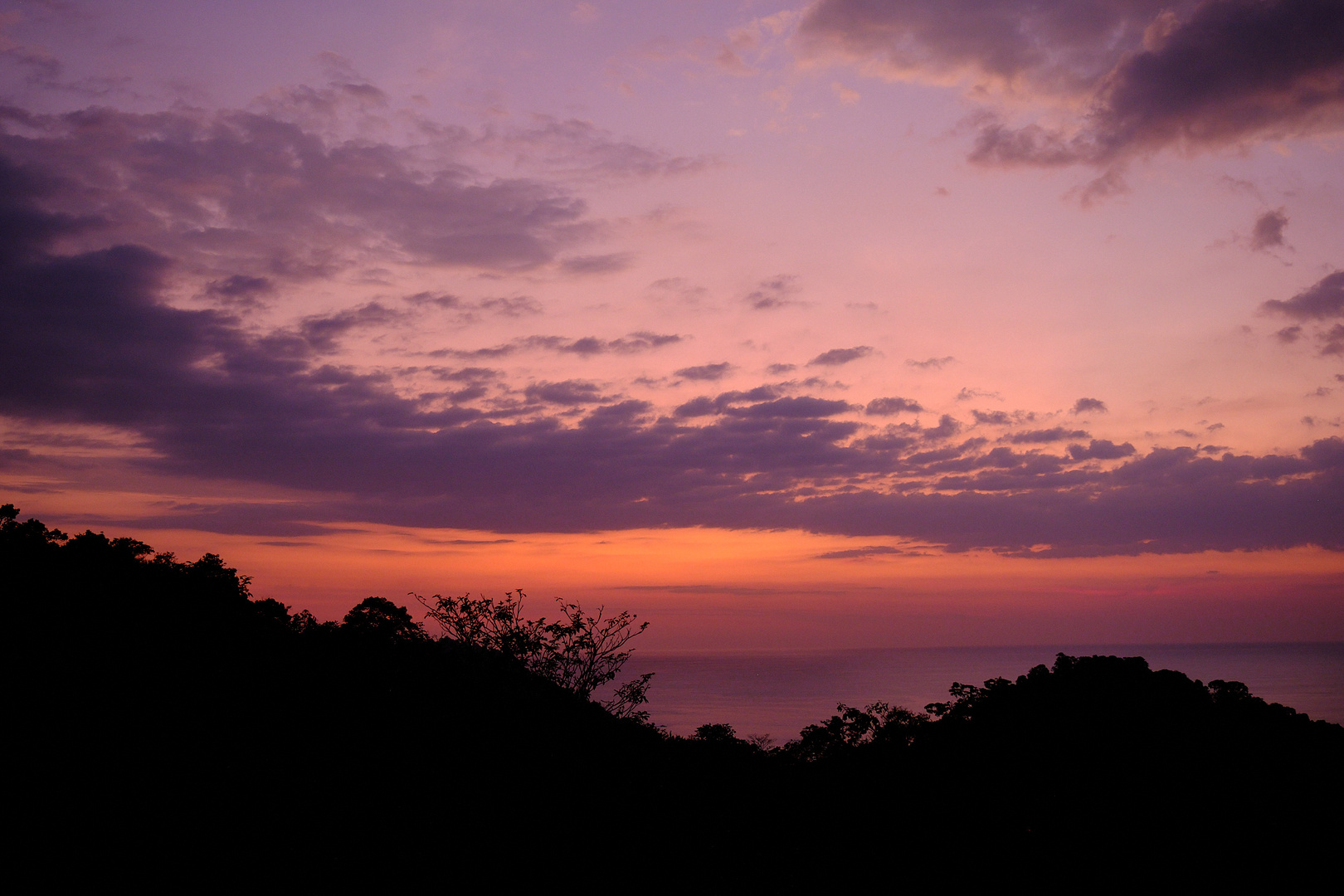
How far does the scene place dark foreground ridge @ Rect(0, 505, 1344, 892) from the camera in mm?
16562

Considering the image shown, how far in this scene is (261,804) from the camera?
56.5 ft

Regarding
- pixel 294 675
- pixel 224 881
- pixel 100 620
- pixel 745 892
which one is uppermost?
pixel 100 620

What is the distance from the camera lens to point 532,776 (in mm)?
22734

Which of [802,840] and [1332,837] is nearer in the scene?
[1332,837]

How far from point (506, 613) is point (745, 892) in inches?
941

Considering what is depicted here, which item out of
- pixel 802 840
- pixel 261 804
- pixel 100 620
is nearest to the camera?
pixel 261 804

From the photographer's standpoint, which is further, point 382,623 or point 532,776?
point 382,623

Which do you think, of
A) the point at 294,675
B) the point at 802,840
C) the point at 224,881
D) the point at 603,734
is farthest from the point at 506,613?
the point at 224,881

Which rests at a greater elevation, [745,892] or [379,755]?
[379,755]

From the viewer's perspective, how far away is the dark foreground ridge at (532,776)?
16.6 metres

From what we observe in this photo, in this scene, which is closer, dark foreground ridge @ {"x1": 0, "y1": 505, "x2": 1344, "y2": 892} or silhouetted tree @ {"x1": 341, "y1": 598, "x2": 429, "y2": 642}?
dark foreground ridge @ {"x1": 0, "y1": 505, "x2": 1344, "y2": 892}

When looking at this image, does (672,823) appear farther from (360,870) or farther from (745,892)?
(360,870)

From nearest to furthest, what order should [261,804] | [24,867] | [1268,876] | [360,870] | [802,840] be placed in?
[24,867], [360,870], [261,804], [1268,876], [802,840]

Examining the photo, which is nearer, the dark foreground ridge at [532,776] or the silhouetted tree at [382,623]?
the dark foreground ridge at [532,776]
